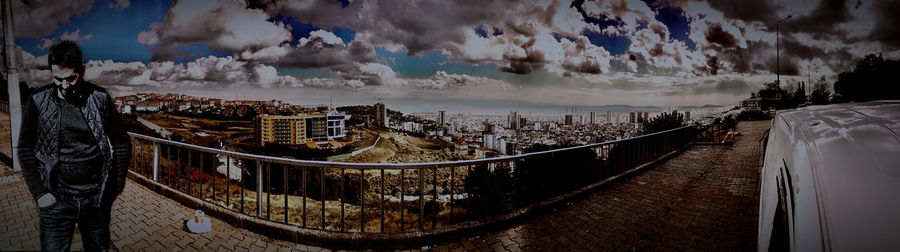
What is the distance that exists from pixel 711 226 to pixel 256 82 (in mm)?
25190

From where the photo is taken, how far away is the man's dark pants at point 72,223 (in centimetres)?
169

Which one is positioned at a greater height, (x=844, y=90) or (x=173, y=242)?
(x=844, y=90)

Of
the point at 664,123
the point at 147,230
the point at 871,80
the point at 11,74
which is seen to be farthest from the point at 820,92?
the point at 11,74

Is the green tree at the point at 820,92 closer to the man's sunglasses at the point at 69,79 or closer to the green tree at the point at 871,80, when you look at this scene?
the green tree at the point at 871,80

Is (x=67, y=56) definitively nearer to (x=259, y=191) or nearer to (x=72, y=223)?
(x=72, y=223)

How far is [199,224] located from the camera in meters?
2.82

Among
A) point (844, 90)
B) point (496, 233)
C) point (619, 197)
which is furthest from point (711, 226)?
point (844, 90)

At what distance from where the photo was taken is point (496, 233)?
3.03 meters

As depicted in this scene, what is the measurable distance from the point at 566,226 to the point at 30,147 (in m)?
4.47

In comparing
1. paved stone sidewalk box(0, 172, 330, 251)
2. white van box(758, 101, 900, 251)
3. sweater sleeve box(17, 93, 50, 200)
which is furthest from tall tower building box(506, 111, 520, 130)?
sweater sleeve box(17, 93, 50, 200)

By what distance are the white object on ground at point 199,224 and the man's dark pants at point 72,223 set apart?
0.95 metres

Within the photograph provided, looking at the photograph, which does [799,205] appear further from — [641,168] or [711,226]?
[641,168]

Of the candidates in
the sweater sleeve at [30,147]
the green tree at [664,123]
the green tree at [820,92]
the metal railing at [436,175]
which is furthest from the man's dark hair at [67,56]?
the green tree at [820,92]

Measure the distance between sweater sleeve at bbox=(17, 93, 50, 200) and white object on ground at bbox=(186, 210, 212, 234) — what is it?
4.14ft
